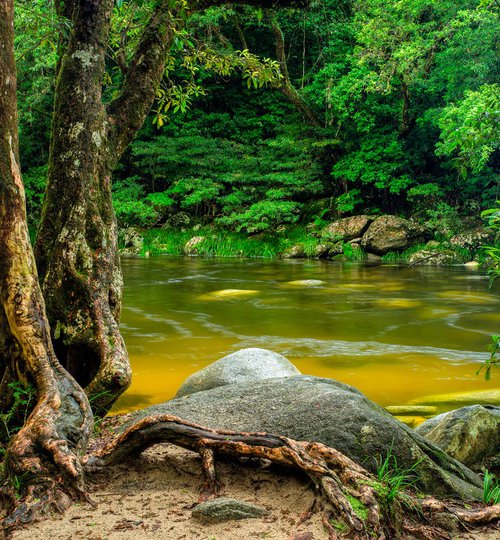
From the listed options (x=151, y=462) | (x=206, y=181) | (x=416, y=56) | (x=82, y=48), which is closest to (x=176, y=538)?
(x=151, y=462)

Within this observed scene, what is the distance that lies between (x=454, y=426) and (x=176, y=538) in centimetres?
202

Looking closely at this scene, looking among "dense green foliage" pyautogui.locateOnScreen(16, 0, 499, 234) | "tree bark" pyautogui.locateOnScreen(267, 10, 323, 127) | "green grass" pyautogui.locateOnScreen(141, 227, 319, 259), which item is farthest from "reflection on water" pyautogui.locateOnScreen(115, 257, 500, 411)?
"tree bark" pyautogui.locateOnScreen(267, 10, 323, 127)

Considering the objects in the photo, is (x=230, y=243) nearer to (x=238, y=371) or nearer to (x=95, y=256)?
(x=238, y=371)

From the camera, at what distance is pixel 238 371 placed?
4.46 m

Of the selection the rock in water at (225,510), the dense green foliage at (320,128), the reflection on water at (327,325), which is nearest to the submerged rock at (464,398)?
the reflection on water at (327,325)

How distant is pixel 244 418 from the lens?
Result: 2986 millimetres

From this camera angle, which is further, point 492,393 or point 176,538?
point 492,393

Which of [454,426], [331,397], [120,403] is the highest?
[331,397]

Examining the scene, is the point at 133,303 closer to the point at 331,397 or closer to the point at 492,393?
the point at 492,393

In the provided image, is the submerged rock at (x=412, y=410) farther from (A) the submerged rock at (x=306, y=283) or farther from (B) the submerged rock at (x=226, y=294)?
(A) the submerged rock at (x=306, y=283)

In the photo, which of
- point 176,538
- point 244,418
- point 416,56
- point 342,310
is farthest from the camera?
point 416,56

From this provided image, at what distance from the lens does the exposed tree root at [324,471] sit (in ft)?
6.81

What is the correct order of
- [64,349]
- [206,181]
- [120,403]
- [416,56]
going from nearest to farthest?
[64,349], [120,403], [416,56], [206,181]

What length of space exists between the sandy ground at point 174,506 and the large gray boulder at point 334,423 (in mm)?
364
